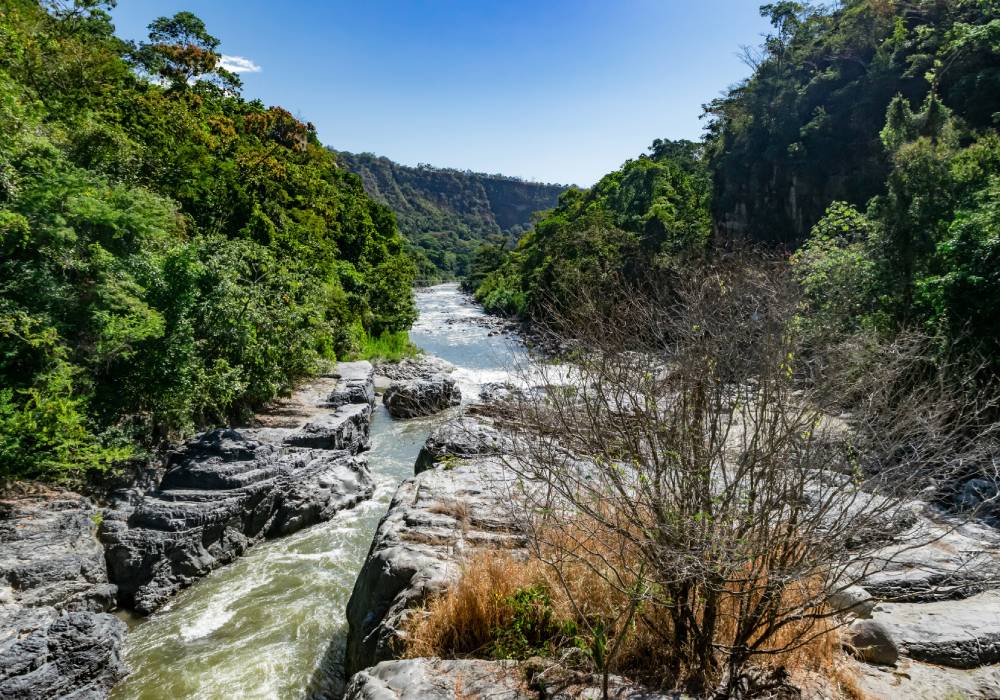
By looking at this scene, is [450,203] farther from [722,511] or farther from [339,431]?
[722,511]

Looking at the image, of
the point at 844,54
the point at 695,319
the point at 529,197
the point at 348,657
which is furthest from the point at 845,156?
the point at 529,197

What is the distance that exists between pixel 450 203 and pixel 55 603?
178m

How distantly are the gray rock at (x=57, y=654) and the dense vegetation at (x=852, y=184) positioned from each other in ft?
Answer: 22.6

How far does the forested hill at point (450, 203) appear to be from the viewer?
5221 inches

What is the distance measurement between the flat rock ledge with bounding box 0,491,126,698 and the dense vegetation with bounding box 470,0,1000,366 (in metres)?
6.93

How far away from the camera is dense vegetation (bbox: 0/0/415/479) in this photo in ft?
24.5

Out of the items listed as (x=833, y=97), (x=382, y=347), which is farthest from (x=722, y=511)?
(x=833, y=97)

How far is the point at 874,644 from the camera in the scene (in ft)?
13.9

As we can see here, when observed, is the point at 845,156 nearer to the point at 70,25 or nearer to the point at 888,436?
the point at 888,436

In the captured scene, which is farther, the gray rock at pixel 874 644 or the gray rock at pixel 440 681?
the gray rock at pixel 874 644

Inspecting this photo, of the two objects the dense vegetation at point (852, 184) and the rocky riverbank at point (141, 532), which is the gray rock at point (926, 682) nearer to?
the dense vegetation at point (852, 184)

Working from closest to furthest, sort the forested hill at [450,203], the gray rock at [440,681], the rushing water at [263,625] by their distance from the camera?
the gray rock at [440,681]
the rushing water at [263,625]
the forested hill at [450,203]

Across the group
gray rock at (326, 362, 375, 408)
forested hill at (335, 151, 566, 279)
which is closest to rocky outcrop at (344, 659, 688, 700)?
gray rock at (326, 362, 375, 408)

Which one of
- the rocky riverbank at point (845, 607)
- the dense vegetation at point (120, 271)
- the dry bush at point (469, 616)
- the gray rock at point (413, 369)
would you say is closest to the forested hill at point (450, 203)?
the gray rock at point (413, 369)
